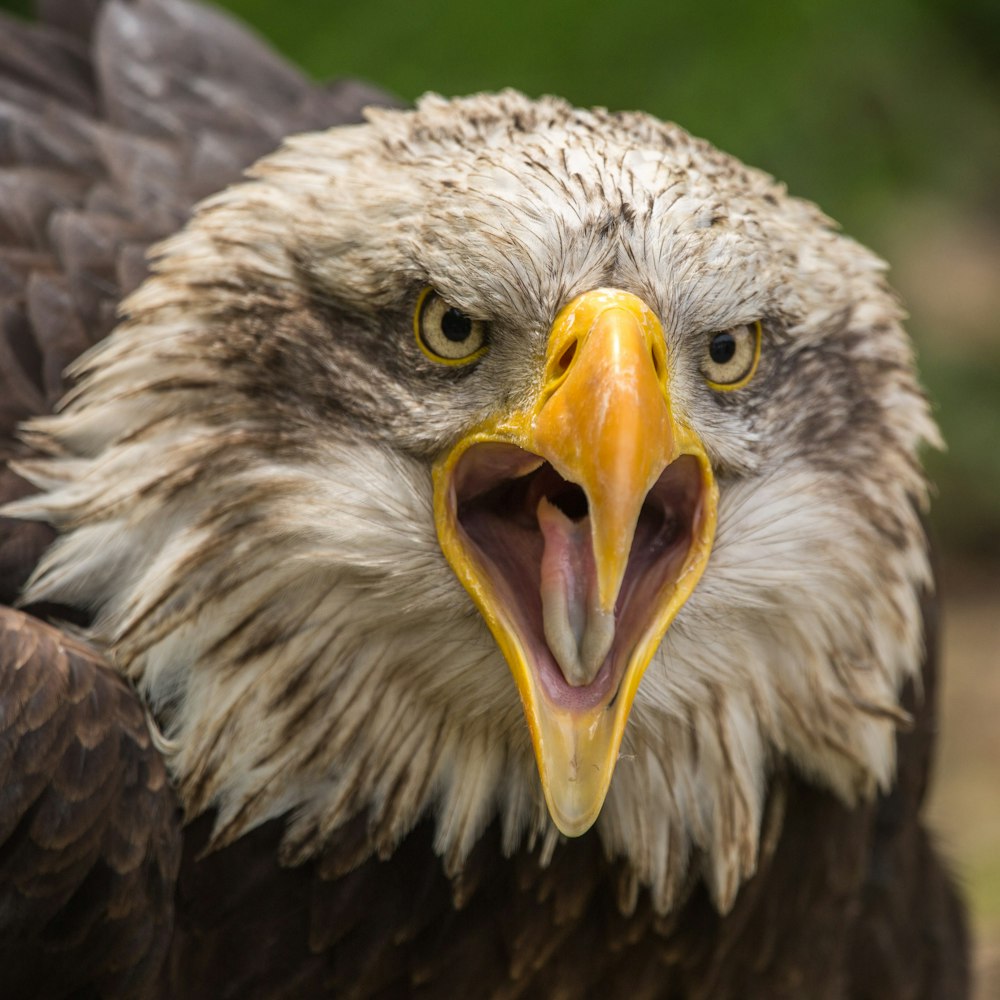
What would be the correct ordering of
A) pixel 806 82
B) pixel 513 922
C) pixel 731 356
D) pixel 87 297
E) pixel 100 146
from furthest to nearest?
pixel 806 82 < pixel 100 146 < pixel 87 297 < pixel 513 922 < pixel 731 356

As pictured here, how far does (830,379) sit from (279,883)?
117 cm

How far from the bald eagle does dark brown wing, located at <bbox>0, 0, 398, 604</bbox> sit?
0.02 m

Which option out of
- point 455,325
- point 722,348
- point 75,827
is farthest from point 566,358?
point 75,827

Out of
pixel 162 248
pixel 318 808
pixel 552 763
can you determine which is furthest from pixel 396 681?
pixel 162 248

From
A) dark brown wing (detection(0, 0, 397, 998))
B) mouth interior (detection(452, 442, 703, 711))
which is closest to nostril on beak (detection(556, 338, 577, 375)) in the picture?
mouth interior (detection(452, 442, 703, 711))

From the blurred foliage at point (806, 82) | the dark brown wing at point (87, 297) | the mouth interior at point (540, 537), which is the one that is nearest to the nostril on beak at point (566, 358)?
the mouth interior at point (540, 537)

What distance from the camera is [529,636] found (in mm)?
2426

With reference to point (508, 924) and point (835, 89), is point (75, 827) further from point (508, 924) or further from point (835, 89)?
point (835, 89)

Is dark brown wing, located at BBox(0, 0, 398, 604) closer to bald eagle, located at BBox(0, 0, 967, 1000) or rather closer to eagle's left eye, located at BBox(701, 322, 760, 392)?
bald eagle, located at BBox(0, 0, 967, 1000)

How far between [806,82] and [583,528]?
558cm

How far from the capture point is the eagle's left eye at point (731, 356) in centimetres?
260

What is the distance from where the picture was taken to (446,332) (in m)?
2.53

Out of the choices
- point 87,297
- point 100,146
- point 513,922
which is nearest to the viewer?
point 513,922

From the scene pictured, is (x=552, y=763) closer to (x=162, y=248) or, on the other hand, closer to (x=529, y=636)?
(x=529, y=636)
